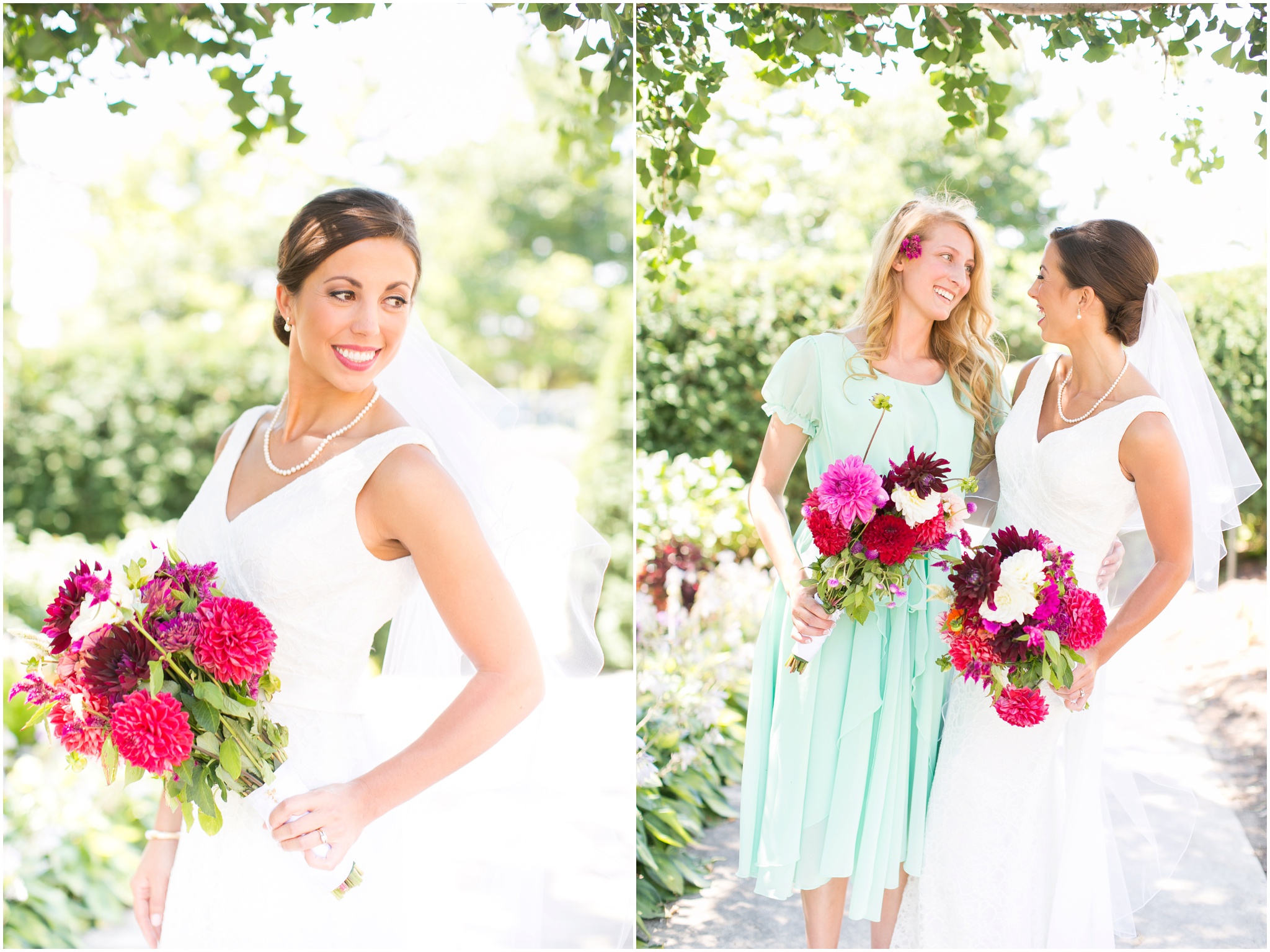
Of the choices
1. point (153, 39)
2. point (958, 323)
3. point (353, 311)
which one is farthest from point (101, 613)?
point (958, 323)

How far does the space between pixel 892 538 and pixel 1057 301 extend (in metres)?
0.91

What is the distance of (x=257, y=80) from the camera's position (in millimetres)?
3271

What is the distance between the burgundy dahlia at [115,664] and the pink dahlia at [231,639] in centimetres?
11

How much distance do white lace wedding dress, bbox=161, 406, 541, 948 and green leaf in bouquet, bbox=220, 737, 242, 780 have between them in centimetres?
18

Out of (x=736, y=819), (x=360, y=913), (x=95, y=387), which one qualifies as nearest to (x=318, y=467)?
(x=360, y=913)

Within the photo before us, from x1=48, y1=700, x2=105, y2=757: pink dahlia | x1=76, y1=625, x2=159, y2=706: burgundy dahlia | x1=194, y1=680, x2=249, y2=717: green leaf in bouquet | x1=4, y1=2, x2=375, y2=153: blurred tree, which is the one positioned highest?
x1=4, y1=2, x2=375, y2=153: blurred tree

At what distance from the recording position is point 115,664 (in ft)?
5.14

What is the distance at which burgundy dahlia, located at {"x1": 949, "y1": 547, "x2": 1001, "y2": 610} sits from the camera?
6.82ft

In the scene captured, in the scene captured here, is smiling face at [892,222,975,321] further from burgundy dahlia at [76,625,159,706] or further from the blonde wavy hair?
burgundy dahlia at [76,625,159,706]

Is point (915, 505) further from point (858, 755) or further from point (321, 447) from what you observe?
point (321, 447)

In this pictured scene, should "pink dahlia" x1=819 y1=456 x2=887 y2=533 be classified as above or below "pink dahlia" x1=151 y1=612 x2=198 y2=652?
above

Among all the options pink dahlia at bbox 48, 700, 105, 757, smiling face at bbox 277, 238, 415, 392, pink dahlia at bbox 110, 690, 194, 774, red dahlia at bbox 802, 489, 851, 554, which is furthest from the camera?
red dahlia at bbox 802, 489, 851, 554

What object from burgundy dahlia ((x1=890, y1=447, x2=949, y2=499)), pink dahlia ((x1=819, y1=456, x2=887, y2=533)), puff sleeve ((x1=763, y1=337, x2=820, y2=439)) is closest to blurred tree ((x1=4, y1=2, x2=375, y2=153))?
puff sleeve ((x1=763, y1=337, x2=820, y2=439))

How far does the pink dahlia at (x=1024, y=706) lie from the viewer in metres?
2.09
